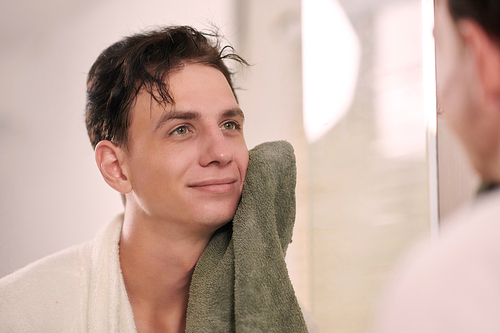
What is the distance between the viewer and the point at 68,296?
0.82 metres

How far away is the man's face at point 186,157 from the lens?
804 millimetres

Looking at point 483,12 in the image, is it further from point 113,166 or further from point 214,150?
point 113,166

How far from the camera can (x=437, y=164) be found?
91 centimetres

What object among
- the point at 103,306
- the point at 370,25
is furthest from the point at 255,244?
the point at 370,25

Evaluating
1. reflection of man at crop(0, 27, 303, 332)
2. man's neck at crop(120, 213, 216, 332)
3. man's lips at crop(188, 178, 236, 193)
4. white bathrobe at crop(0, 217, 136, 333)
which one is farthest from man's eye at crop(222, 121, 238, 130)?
white bathrobe at crop(0, 217, 136, 333)

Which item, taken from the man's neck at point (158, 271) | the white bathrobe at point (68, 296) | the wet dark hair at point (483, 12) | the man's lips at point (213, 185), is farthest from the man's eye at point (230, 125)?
the wet dark hair at point (483, 12)

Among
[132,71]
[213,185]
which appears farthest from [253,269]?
[132,71]

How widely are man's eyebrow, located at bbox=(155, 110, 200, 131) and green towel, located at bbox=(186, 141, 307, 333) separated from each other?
166 mm

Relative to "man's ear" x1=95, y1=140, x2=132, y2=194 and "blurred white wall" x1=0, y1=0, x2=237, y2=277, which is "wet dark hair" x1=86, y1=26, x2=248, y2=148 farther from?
"blurred white wall" x1=0, y1=0, x2=237, y2=277

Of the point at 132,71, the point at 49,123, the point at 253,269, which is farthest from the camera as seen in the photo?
the point at 49,123

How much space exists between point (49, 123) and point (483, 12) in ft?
3.28

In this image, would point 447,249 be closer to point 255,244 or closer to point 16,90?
point 255,244

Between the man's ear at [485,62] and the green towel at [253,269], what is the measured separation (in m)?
0.53

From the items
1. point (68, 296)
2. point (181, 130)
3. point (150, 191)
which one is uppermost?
point (181, 130)
